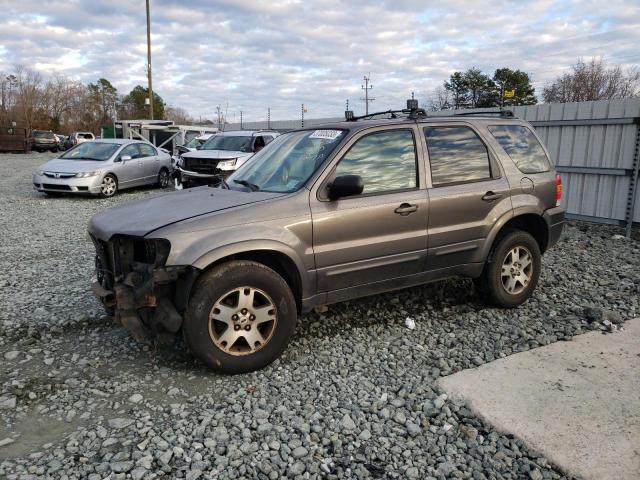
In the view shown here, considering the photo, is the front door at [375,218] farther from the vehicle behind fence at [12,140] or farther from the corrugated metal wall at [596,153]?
the vehicle behind fence at [12,140]

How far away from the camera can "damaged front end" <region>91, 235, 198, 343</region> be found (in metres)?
3.53

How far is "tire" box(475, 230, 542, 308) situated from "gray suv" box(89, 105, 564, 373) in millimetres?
14

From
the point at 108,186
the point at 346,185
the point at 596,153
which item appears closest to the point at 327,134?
the point at 346,185

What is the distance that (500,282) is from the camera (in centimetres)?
504

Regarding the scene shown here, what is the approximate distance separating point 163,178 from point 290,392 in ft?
44.7

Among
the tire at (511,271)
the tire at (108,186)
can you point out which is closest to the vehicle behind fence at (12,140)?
the tire at (108,186)


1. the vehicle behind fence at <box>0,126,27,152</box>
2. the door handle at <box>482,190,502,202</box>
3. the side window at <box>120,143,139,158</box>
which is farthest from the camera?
the vehicle behind fence at <box>0,126,27,152</box>

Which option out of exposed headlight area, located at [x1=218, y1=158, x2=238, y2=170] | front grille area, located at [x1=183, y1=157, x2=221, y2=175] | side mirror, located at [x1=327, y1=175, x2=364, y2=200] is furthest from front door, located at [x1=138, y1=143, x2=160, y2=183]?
side mirror, located at [x1=327, y1=175, x2=364, y2=200]

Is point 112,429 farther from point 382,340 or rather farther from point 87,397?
point 382,340

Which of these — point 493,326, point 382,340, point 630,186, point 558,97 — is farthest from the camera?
point 558,97

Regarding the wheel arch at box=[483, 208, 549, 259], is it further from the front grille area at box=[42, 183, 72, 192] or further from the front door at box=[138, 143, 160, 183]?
the front door at box=[138, 143, 160, 183]

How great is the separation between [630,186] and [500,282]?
5.18 meters

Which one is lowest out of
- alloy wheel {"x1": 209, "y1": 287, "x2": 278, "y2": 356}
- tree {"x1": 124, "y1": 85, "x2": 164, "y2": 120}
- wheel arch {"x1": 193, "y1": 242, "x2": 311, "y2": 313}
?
alloy wheel {"x1": 209, "y1": 287, "x2": 278, "y2": 356}

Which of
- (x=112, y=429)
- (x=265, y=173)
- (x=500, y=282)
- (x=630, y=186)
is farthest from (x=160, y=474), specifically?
(x=630, y=186)
